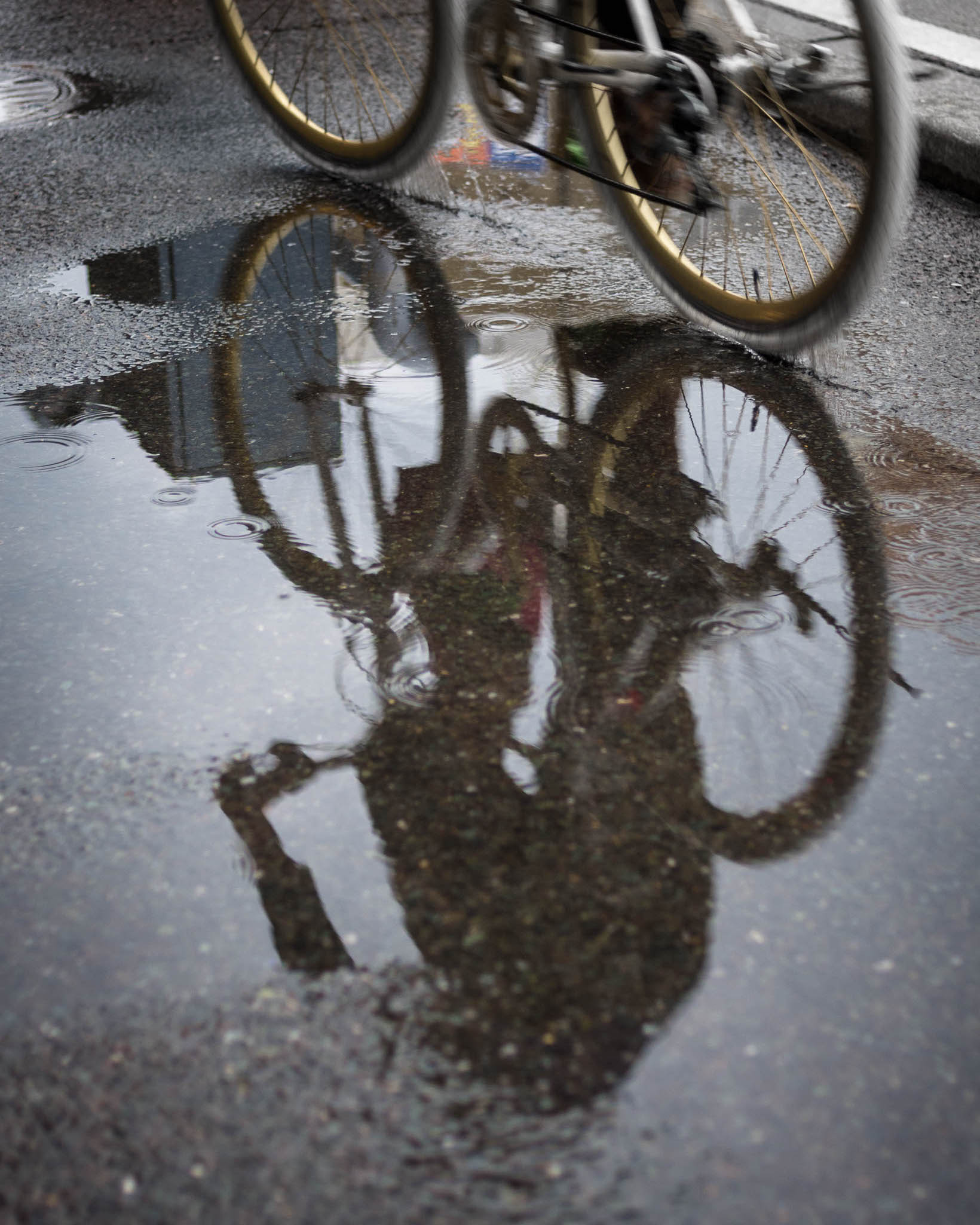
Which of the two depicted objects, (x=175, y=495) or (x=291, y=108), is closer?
(x=175, y=495)

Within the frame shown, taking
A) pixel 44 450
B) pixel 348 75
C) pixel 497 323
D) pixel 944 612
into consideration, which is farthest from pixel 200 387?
pixel 348 75

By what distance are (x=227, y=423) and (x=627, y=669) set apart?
3.73ft

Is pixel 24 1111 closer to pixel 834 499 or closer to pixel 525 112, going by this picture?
pixel 834 499

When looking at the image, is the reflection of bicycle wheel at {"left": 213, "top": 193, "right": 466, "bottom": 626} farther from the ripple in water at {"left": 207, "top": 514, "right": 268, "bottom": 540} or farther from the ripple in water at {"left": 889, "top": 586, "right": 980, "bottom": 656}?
the ripple in water at {"left": 889, "top": 586, "right": 980, "bottom": 656}

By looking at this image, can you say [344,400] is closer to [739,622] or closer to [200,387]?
[200,387]

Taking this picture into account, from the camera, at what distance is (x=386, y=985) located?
1.55 m

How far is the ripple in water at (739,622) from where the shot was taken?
6.91 feet

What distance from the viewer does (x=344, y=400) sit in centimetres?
281

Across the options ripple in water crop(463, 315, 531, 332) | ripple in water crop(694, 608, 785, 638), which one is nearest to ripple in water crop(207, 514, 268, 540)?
ripple in water crop(694, 608, 785, 638)

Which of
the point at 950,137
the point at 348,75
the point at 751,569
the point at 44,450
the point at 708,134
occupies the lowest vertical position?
the point at 44,450

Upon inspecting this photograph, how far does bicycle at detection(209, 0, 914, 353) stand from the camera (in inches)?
98.4

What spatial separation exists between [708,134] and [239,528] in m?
1.32

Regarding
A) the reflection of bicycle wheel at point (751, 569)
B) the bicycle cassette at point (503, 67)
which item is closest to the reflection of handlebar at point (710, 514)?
the reflection of bicycle wheel at point (751, 569)

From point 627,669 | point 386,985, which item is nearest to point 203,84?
point 627,669
